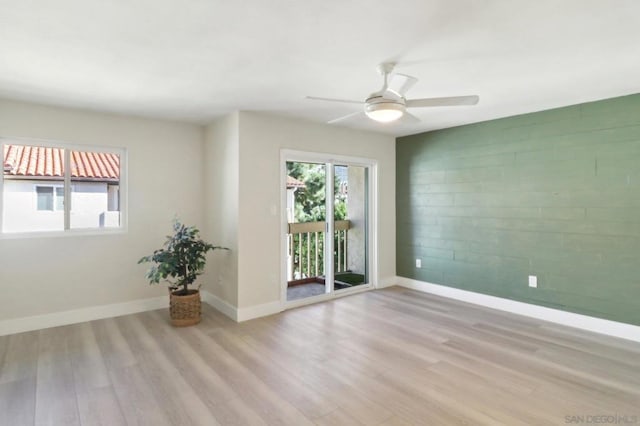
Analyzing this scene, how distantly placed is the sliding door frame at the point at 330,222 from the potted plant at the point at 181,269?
3.26 feet

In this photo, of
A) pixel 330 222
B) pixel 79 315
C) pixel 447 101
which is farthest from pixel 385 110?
pixel 79 315

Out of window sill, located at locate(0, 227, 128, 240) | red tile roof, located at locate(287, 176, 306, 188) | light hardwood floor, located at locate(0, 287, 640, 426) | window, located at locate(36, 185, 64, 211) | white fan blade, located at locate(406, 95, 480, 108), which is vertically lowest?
light hardwood floor, located at locate(0, 287, 640, 426)

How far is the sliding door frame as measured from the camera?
4312 mm

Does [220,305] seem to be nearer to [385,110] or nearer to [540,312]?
[385,110]

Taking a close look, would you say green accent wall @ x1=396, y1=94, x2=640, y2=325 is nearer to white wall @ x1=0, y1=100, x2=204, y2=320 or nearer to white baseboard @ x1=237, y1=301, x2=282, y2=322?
white baseboard @ x1=237, y1=301, x2=282, y2=322

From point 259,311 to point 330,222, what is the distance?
5.18ft

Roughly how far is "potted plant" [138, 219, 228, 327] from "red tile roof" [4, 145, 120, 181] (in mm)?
1185

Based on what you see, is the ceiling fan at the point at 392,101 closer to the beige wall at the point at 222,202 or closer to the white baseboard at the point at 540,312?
the beige wall at the point at 222,202

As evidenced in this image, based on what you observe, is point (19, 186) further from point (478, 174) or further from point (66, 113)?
point (478, 174)

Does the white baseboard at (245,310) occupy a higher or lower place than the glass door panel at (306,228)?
lower

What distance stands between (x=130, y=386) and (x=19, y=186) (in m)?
2.63

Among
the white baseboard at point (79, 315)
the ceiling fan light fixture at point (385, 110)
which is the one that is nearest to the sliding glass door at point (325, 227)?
the white baseboard at point (79, 315)

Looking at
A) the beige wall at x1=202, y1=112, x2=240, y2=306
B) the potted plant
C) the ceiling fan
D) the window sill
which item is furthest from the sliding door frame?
the window sill

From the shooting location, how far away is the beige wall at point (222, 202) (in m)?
4.02
